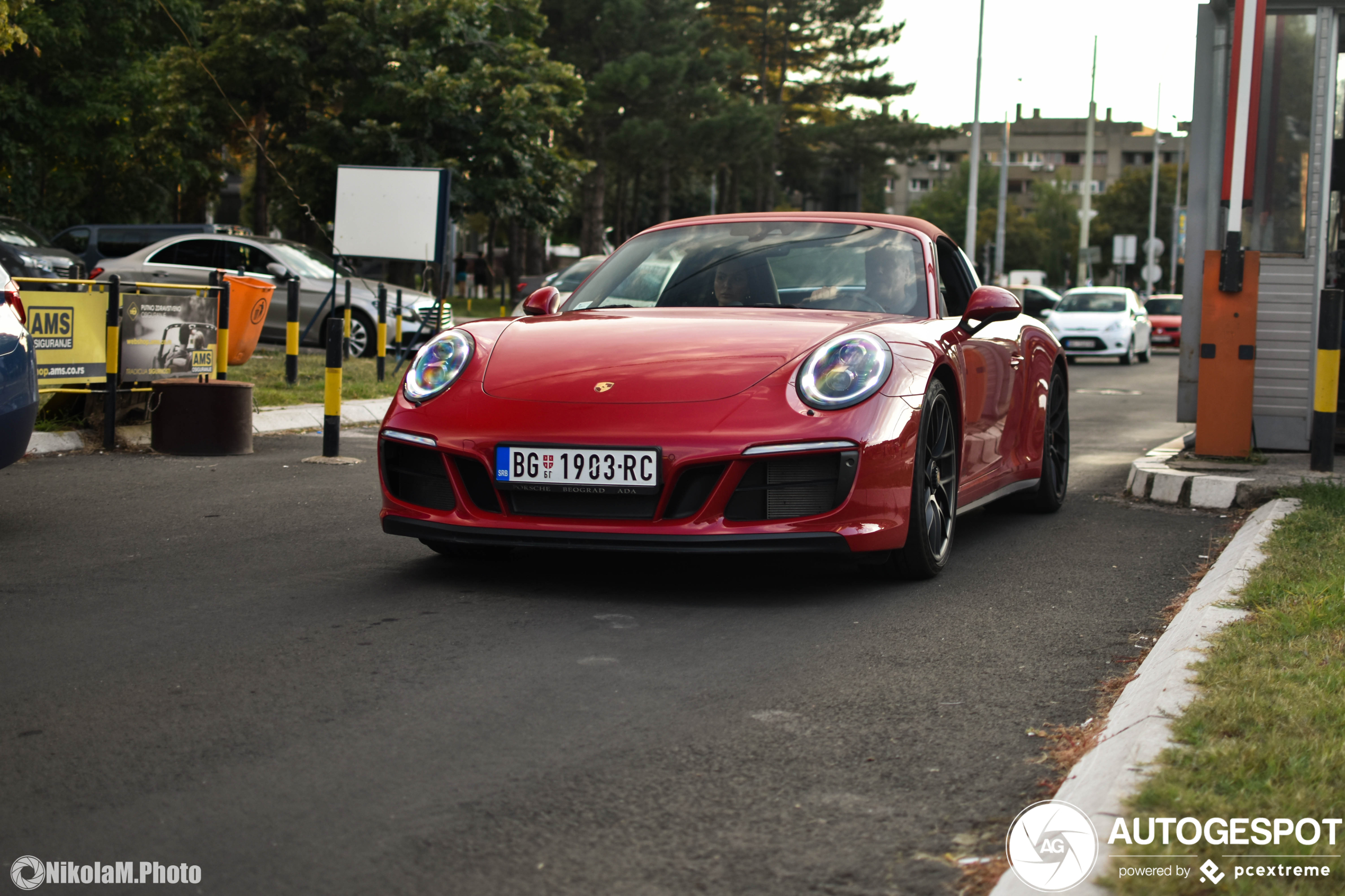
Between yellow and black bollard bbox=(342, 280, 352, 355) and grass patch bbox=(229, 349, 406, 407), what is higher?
yellow and black bollard bbox=(342, 280, 352, 355)

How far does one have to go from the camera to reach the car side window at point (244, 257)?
766 inches

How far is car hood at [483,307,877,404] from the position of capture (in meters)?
4.84

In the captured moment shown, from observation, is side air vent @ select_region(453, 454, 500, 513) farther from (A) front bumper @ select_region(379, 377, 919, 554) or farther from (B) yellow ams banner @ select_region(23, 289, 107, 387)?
(B) yellow ams banner @ select_region(23, 289, 107, 387)

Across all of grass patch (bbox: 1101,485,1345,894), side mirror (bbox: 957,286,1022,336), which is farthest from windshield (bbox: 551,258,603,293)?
grass patch (bbox: 1101,485,1345,894)

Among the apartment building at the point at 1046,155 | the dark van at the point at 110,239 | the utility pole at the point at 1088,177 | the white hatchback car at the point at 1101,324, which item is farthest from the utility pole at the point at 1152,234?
the apartment building at the point at 1046,155

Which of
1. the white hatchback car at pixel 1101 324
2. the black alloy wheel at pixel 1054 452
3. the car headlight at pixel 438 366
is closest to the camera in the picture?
the car headlight at pixel 438 366

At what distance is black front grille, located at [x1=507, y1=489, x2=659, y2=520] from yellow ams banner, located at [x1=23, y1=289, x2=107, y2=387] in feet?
16.5

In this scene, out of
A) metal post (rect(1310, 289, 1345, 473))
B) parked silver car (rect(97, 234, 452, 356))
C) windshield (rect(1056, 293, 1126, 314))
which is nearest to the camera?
metal post (rect(1310, 289, 1345, 473))

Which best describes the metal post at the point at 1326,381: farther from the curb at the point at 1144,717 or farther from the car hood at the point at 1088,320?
the car hood at the point at 1088,320

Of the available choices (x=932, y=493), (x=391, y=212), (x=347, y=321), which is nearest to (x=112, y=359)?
(x=932, y=493)

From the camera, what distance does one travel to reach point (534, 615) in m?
4.58

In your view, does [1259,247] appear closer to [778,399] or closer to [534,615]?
[778,399]

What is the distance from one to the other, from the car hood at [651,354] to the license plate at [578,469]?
198 mm

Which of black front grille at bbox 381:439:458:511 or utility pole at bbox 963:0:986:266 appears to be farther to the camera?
utility pole at bbox 963:0:986:266
